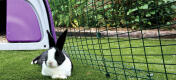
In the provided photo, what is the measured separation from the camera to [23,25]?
1.54m

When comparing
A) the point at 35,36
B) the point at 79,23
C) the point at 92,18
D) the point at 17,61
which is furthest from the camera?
the point at 17,61

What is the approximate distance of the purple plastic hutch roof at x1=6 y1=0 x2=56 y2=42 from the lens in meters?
1.51

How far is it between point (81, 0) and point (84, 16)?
16 centimetres

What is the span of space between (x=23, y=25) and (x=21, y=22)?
33 millimetres

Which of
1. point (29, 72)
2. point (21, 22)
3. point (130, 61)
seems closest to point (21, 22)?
point (21, 22)

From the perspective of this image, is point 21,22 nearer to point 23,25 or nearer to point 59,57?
point 23,25

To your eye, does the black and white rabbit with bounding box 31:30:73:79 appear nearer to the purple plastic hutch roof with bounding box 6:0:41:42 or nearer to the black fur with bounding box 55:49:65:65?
the black fur with bounding box 55:49:65:65

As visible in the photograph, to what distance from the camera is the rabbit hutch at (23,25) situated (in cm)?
151

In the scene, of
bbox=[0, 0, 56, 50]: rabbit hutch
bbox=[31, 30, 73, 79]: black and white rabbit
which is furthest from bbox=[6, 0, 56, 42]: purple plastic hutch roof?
bbox=[31, 30, 73, 79]: black and white rabbit

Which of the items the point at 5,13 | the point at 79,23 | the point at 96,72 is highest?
the point at 5,13

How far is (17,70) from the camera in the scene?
165 cm

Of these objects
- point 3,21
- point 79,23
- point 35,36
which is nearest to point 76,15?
point 79,23

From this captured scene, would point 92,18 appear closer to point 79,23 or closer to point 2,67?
point 79,23

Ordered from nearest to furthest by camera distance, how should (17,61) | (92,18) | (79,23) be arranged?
(92,18) < (79,23) < (17,61)
